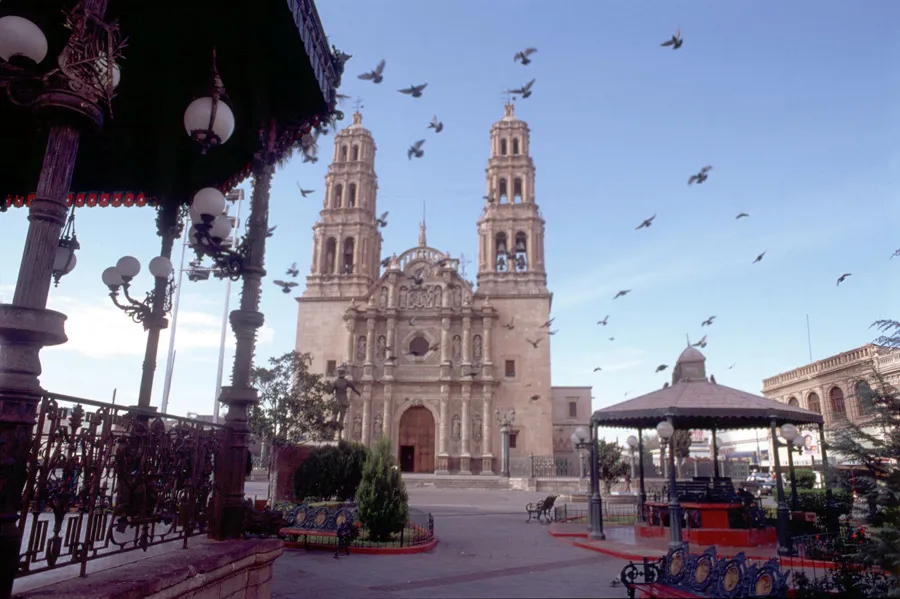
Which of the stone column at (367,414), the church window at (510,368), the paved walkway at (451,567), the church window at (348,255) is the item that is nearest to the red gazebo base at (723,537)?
the paved walkway at (451,567)

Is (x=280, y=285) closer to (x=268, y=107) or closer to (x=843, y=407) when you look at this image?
(x=268, y=107)

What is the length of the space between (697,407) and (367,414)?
91.5ft

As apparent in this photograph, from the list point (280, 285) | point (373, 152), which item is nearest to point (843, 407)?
point (280, 285)

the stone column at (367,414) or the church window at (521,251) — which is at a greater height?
the church window at (521,251)

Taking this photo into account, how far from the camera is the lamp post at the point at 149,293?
7.16 metres

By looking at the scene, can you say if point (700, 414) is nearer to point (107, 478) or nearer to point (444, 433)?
point (107, 478)

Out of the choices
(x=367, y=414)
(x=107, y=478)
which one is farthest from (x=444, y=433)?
(x=107, y=478)

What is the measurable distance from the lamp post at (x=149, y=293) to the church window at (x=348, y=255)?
33.9 m

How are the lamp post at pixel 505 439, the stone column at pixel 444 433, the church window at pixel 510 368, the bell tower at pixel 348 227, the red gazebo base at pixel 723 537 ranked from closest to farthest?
the red gazebo base at pixel 723 537 < the lamp post at pixel 505 439 < the stone column at pixel 444 433 < the church window at pixel 510 368 < the bell tower at pixel 348 227

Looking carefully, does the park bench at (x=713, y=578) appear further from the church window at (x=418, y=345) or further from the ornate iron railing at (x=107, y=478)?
the church window at (x=418, y=345)

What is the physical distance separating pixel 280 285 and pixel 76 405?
18.0m

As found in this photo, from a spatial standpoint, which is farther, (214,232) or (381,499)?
(381,499)

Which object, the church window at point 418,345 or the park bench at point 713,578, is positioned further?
the church window at point 418,345

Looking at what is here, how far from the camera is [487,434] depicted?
35719 mm
